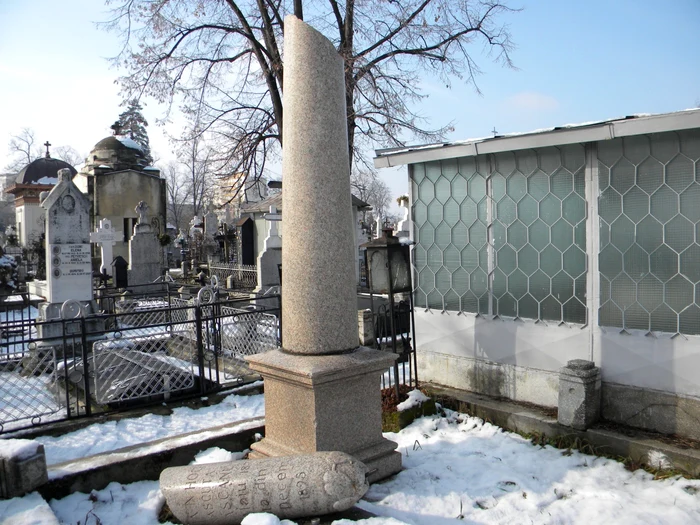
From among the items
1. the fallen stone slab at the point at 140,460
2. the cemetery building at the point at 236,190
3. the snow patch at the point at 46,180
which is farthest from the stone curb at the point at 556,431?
the snow patch at the point at 46,180

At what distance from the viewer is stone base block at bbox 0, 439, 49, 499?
3.83 metres

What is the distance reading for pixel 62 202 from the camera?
38.9ft

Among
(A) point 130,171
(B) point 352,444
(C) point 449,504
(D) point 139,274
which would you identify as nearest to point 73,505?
(B) point 352,444

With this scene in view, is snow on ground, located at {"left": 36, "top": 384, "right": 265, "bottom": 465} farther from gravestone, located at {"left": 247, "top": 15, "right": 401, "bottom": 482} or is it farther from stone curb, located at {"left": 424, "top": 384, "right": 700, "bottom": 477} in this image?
stone curb, located at {"left": 424, "top": 384, "right": 700, "bottom": 477}

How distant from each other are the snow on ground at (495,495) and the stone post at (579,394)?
32cm

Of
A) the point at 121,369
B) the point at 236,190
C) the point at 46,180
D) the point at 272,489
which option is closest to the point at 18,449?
the point at 272,489

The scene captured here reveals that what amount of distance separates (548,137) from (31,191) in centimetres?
4373

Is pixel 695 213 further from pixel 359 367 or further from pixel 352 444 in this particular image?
pixel 352 444

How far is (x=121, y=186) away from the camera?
3353 centimetres

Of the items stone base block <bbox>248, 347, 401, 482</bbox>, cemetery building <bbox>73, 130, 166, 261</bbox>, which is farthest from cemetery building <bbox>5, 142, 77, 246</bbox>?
stone base block <bbox>248, 347, 401, 482</bbox>

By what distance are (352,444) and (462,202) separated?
3.22m

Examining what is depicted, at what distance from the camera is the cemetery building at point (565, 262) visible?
4.86 m

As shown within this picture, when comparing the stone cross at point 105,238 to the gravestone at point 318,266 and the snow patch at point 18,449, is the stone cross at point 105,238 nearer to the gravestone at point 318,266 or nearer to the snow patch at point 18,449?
the snow patch at point 18,449

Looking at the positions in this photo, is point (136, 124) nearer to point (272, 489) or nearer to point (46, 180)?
point (46, 180)
